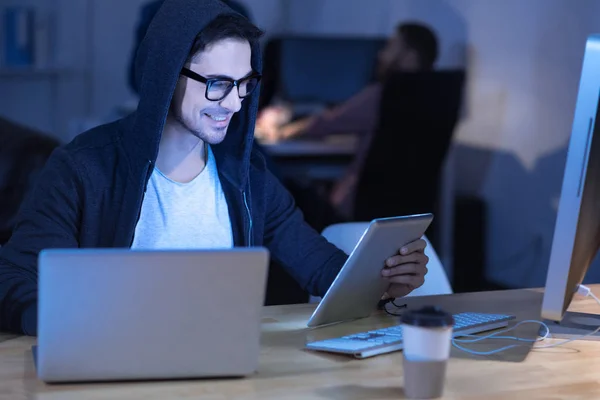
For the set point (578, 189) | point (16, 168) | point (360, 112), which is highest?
point (578, 189)

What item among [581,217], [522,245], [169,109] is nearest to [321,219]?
[522,245]

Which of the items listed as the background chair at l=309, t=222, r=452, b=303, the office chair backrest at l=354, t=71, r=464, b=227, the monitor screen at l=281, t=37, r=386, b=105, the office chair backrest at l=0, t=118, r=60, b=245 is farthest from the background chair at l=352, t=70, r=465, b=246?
the background chair at l=309, t=222, r=452, b=303

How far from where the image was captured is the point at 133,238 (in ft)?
6.72

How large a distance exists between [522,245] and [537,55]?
0.91 meters

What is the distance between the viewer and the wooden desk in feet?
4.59

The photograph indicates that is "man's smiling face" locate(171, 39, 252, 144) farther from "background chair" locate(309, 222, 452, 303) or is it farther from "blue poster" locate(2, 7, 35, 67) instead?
"blue poster" locate(2, 7, 35, 67)

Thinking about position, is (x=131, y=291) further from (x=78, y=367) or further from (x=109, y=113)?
(x=109, y=113)

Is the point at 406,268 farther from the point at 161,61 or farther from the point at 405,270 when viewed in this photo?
the point at 161,61

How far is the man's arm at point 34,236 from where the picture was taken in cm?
169

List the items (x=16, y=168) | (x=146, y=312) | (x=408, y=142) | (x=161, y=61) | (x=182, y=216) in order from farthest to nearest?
(x=408, y=142) → (x=16, y=168) → (x=182, y=216) → (x=161, y=61) → (x=146, y=312)

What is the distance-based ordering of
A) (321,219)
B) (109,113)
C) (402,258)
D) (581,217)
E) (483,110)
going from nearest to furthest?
(581,217) → (402,258) → (321,219) → (483,110) → (109,113)

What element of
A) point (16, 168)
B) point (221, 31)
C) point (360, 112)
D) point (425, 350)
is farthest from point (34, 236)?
point (360, 112)

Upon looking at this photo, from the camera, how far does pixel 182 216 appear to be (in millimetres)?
2100

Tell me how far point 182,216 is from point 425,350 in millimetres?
858
